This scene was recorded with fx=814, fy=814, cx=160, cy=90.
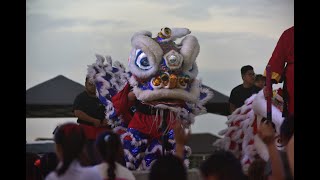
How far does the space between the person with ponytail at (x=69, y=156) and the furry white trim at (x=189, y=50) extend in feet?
8.98

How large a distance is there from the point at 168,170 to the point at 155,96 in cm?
271

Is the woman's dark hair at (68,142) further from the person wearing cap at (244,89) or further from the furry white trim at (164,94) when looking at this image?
the person wearing cap at (244,89)

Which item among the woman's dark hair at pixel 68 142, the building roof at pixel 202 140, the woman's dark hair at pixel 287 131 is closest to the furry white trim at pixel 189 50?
the woman's dark hair at pixel 287 131

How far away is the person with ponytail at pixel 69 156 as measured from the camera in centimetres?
417

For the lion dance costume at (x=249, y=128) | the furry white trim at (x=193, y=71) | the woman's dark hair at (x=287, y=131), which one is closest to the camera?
the woman's dark hair at (x=287, y=131)

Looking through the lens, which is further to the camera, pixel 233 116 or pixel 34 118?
pixel 34 118

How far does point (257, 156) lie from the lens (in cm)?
634

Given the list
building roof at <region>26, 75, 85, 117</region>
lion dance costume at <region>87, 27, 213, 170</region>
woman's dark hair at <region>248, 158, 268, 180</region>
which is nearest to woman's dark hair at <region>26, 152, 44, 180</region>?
lion dance costume at <region>87, 27, 213, 170</region>

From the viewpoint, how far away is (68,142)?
4.19 m

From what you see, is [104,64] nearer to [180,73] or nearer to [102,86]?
[102,86]

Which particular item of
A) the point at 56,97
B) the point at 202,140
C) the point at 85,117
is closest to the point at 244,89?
the point at 85,117
